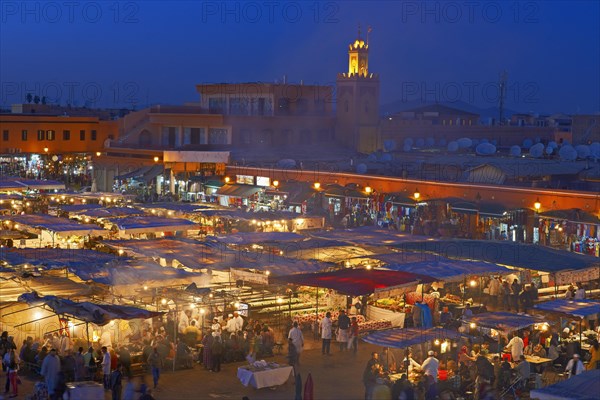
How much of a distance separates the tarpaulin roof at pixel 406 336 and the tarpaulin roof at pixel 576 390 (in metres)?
3.47

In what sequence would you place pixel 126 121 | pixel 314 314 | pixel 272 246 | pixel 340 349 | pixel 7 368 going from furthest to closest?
pixel 126 121, pixel 272 246, pixel 314 314, pixel 340 349, pixel 7 368

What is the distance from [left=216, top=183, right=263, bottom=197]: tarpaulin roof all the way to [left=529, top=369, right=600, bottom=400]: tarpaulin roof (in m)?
24.1

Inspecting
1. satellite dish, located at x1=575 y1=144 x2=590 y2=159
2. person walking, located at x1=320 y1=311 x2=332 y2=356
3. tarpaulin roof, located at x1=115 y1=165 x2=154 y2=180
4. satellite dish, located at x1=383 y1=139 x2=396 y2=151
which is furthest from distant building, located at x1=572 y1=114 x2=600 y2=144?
person walking, located at x1=320 y1=311 x2=332 y2=356

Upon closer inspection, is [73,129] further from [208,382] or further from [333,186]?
[208,382]

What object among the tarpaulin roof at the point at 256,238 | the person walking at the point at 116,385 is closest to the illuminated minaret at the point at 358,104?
the tarpaulin roof at the point at 256,238

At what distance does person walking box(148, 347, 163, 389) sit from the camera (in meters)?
14.4

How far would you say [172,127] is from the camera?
161 ft

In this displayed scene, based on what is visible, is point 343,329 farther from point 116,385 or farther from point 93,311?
point 116,385

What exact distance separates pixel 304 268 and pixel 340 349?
254cm

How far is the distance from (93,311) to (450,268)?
25.1 ft

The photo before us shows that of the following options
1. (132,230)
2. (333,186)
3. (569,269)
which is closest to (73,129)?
(333,186)

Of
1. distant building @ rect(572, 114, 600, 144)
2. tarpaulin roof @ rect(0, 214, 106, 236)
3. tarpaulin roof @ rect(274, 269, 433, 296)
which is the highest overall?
distant building @ rect(572, 114, 600, 144)

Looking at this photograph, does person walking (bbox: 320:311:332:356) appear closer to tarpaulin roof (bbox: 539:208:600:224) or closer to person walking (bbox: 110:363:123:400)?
person walking (bbox: 110:363:123:400)

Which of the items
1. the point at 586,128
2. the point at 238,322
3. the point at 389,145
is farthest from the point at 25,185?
the point at 586,128
